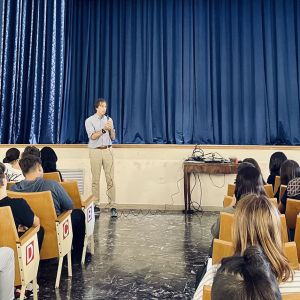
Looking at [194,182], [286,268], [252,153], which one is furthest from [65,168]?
[286,268]

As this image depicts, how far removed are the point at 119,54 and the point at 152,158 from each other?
1.71m

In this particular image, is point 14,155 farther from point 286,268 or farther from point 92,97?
point 286,268

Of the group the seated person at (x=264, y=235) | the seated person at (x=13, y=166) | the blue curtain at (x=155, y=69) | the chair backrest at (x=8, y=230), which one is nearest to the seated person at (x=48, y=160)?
the seated person at (x=13, y=166)

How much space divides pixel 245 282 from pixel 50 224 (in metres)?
2.30

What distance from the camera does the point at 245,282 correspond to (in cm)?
89

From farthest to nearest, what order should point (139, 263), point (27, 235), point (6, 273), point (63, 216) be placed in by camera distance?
point (139, 263) → point (63, 216) → point (27, 235) → point (6, 273)

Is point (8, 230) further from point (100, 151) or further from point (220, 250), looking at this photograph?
point (100, 151)

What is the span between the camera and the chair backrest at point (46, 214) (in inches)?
113

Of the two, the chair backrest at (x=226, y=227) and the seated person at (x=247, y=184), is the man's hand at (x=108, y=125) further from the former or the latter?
the chair backrest at (x=226, y=227)

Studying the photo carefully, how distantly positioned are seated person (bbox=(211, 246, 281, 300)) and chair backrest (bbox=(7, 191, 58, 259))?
2.11 m

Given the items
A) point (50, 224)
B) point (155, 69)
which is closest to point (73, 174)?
point (155, 69)

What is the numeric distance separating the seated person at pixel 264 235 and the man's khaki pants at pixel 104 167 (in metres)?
3.98

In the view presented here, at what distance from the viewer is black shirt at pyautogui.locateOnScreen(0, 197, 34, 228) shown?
257 cm

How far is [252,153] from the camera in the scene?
5.98m
